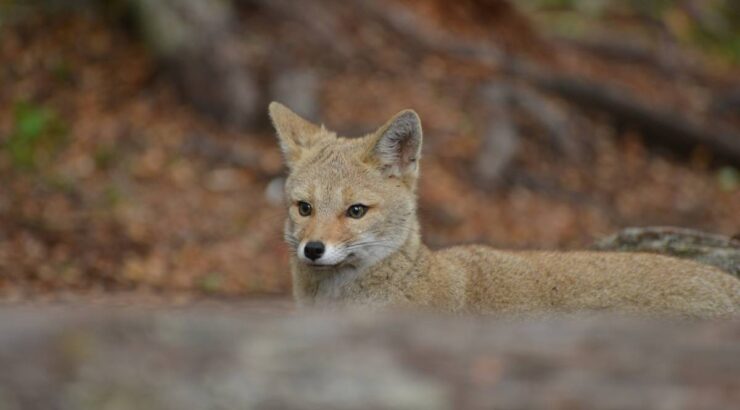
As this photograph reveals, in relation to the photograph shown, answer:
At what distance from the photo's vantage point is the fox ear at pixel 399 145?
8.05 metres

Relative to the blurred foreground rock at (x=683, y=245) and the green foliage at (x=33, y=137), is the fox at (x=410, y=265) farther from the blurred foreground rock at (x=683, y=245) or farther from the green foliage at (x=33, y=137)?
the green foliage at (x=33, y=137)

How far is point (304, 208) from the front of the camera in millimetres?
7887

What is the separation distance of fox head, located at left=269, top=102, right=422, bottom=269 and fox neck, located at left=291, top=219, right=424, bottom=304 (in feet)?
0.14

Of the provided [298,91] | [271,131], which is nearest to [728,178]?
[298,91]

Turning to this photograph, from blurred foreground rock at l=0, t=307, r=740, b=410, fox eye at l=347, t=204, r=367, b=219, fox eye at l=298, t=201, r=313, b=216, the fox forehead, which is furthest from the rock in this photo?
blurred foreground rock at l=0, t=307, r=740, b=410

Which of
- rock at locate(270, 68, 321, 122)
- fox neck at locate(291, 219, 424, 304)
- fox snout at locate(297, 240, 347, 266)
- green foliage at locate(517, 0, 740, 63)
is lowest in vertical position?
fox neck at locate(291, 219, 424, 304)

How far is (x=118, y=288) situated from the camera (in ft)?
44.2

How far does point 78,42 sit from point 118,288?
7287mm

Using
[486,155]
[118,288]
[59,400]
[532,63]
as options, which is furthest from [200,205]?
[59,400]

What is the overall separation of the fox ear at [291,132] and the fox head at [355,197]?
0.04 metres

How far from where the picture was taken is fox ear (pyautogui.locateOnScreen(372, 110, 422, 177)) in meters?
8.05

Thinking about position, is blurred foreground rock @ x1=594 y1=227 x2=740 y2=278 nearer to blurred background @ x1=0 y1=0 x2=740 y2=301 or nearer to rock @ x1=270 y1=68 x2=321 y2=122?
blurred background @ x1=0 y1=0 x2=740 y2=301

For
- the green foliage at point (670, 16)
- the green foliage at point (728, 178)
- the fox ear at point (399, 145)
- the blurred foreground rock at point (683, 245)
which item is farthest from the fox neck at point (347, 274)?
the green foliage at point (670, 16)

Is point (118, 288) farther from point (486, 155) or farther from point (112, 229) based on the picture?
point (486, 155)
